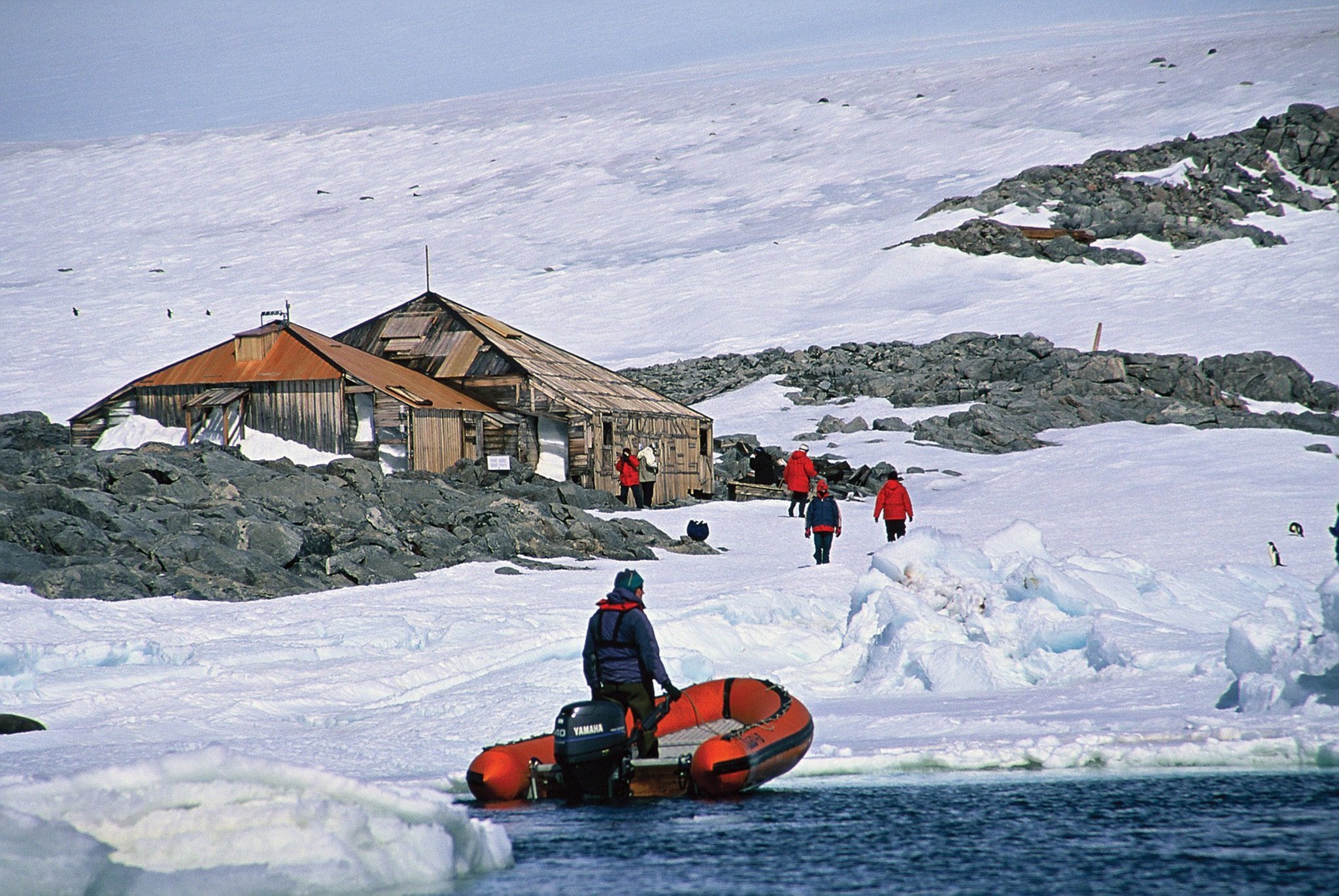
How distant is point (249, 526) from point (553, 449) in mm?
12957

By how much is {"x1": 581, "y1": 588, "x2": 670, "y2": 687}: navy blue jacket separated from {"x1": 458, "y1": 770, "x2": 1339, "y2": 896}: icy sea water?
3.07 ft

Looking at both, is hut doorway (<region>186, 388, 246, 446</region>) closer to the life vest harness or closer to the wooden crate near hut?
the wooden crate near hut

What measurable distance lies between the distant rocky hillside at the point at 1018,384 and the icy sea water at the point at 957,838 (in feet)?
88.2

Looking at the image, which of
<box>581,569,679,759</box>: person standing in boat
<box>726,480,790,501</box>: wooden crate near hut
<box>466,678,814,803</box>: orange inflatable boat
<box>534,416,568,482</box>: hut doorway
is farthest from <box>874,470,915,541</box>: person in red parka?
<box>534,416,568,482</box>: hut doorway

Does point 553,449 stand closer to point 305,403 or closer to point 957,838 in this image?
point 305,403

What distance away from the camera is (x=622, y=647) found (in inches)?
378

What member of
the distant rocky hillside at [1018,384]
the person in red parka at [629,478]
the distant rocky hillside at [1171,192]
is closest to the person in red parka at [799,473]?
the person in red parka at [629,478]

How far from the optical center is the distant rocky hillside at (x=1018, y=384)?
3759cm

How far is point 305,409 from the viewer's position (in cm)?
2916

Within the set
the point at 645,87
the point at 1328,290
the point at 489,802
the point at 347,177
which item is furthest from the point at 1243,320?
the point at 645,87

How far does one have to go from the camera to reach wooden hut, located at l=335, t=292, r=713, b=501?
31.0 m

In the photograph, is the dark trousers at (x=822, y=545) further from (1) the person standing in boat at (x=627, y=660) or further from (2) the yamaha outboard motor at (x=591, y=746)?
(2) the yamaha outboard motor at (x=591, y=746)

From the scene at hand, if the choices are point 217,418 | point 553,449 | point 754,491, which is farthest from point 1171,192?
point 217,418

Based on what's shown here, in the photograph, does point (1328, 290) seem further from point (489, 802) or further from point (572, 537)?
point (489, 802)
